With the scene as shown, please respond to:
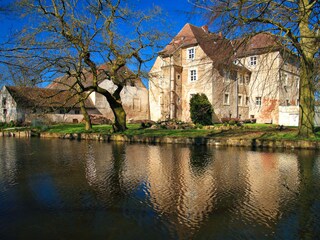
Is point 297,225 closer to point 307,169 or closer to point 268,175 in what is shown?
point 268,175

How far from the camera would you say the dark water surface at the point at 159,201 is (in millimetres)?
3455

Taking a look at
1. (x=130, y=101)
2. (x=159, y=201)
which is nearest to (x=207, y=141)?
(x=159, y=201)

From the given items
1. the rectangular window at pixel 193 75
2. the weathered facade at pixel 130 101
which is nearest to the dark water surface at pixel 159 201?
the rectangular window at pixel 193 75

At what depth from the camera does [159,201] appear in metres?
4.65

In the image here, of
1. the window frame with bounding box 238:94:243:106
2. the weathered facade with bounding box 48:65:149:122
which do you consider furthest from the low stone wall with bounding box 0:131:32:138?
the window frame with bounding box 238:94:243:106

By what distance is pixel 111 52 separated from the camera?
18.6 metres

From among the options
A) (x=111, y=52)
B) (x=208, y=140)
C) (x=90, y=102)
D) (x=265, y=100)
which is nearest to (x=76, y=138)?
(x=111, y=52)

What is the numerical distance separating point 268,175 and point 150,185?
3.06m

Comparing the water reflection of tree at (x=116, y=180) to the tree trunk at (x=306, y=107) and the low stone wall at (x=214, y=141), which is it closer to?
the low stone wall at (x=214, y=141)

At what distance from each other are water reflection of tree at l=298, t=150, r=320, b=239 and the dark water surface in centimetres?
1

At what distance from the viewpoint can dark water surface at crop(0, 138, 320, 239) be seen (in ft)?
11.3

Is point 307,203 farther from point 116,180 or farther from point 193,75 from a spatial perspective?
point 193,75

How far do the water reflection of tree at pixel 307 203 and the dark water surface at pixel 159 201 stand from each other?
1cm

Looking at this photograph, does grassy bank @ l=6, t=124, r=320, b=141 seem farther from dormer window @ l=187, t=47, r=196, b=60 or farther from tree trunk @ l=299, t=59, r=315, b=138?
dormer window @ l=187, t=47, r=196, b=60
